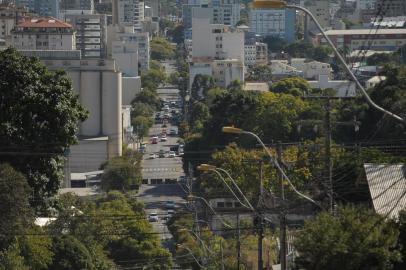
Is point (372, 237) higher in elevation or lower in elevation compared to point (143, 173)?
higher

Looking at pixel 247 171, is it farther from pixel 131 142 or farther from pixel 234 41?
pixel 234 41

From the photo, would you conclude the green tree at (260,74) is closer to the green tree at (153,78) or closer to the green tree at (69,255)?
the green tree at (153,78)

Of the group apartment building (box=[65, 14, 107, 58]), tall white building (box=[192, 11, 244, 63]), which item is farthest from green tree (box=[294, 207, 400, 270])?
apartment building (box=[65, 14, 107, 58])

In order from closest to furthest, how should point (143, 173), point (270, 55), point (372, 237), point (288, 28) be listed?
point (372, 237)
point (143, 173)
point (270, 55)
point (288, 28)

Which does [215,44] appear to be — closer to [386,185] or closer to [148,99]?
[148,99]

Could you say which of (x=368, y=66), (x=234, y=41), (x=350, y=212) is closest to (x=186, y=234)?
(x=350, y=212)

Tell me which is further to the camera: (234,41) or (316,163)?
(234,41)

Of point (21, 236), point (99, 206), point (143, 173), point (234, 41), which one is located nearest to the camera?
point (21, 236)
